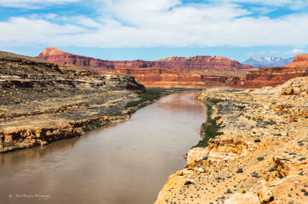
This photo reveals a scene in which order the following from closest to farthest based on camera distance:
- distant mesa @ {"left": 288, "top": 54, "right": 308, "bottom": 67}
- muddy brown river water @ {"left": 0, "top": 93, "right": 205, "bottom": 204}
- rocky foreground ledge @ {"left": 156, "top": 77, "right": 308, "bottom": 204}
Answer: rocky foreground ledge @ {"left": 156, "top": 77, "right": 308, "bottom": 204} < muddy brown river water @ {"left": 0, "top": 93, "right": 205, "bottom": 204} < distant mesa @ {"left": 288, "top": 54, "right": 308, "bottom": 67}

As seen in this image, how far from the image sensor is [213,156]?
866 inches

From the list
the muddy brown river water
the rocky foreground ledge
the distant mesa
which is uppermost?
the distant mesa

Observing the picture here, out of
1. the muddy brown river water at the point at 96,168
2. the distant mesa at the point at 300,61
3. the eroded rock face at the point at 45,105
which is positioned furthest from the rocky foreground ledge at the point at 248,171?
the distant mesa at the point at 300,61

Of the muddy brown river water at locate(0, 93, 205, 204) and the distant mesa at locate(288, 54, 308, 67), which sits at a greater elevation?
the distant mesa at locate(288, 54, 308, 67)

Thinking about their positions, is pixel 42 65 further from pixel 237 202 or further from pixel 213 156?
pixel 237 202

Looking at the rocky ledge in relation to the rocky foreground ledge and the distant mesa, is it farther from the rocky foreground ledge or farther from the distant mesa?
the distant mesa

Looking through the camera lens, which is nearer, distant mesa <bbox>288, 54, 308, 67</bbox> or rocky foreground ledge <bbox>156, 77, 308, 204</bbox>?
rocky foreground ledge <bbox>156, 77, 308, 204</bbox>

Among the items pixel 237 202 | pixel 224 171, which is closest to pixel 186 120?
pixel 224 171

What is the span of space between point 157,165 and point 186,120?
1117 inches

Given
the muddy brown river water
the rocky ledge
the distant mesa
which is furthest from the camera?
the distant mesa

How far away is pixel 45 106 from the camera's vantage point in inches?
2008

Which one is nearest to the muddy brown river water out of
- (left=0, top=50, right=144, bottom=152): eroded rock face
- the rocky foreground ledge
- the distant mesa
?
(left=0, top=50, right=144, bottom=152): eroded rock face

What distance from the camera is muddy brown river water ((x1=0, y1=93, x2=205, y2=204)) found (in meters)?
20.5

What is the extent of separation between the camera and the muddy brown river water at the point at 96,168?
67.3 feet
